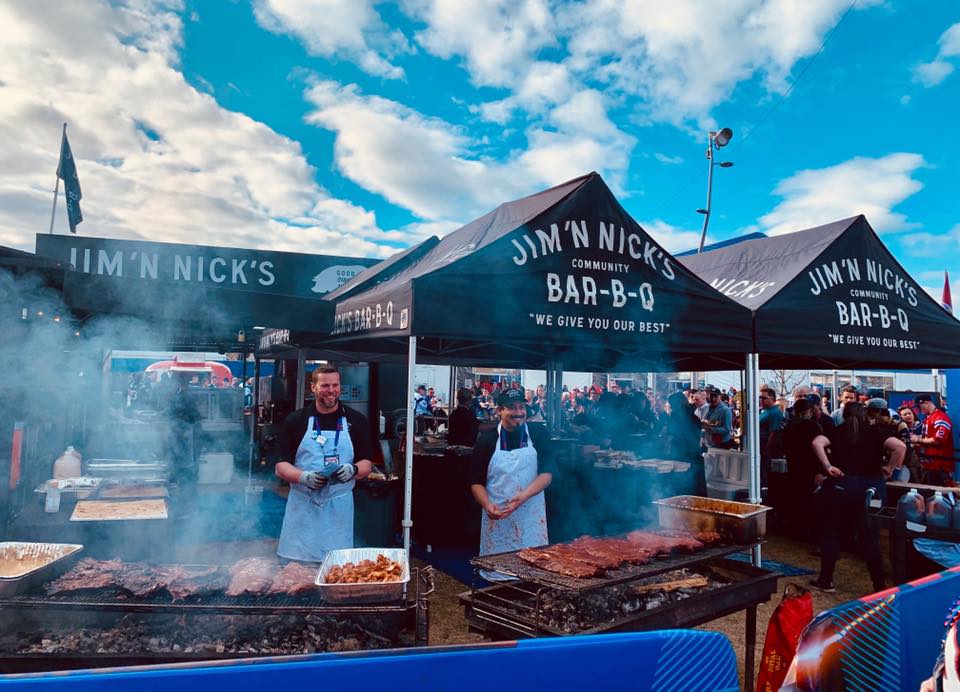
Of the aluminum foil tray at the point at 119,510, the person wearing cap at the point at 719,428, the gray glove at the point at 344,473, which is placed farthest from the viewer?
the person wearing cap at the point at 719,428

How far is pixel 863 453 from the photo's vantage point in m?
5.68

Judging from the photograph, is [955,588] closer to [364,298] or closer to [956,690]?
[956,690]

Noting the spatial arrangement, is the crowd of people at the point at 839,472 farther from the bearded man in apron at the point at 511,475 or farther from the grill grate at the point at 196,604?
the grill grate at the point at 196,604

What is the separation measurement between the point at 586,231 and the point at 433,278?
1.42m

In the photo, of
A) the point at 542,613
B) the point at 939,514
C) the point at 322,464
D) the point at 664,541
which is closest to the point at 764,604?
the point at 939,514

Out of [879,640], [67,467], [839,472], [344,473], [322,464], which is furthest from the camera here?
[839,472]

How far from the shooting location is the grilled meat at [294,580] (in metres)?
2.63

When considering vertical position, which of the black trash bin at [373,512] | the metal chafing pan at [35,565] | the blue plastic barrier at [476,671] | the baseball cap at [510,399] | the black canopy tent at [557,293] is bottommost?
the black trash bin at [373,512]

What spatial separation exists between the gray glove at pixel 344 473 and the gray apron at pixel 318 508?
156 millimetres

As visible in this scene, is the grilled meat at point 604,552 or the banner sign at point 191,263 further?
the banner sign at point 191,263

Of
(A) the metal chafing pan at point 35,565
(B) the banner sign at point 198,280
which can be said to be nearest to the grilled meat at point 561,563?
(A) the metal chafing pan at point 35,565

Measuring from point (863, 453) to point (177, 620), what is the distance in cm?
608

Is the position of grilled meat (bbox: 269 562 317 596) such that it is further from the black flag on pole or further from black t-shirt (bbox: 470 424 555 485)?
the black flag on pole

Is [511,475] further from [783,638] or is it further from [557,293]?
[783,638]
